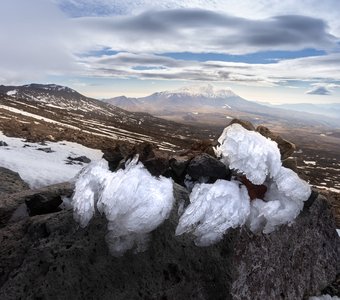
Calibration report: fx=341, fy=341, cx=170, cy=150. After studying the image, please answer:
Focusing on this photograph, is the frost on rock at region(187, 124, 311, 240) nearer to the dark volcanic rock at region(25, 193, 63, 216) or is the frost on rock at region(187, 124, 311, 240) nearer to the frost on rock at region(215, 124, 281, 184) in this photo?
the frost on rock at region(215, 124, 281, 184)

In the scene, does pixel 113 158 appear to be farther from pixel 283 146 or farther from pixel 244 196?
pixel 283 146

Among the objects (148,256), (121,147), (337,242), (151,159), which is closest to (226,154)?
(151,159)

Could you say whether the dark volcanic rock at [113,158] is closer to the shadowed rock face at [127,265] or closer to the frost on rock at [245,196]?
the shadowed rock face at [127,265]

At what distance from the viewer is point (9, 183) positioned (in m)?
14.2

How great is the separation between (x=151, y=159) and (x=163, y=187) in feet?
3.80

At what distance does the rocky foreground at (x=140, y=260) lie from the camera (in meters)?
7.79

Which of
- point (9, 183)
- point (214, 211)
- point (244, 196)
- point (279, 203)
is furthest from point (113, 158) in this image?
point (9, 183)

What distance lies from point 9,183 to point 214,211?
9.42 m

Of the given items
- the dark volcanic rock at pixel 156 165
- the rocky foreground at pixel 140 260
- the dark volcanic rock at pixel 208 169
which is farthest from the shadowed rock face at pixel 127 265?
the dark volcanic rock at pixel 208 169

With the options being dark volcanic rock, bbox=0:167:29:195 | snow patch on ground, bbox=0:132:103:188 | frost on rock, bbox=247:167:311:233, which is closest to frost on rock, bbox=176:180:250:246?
frost on rock, bbox=247:167:311:233

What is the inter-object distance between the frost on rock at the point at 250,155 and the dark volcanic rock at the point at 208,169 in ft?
0.92

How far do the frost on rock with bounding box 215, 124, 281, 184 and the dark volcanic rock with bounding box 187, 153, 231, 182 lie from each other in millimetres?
282

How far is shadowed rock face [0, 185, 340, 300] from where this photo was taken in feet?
25.4

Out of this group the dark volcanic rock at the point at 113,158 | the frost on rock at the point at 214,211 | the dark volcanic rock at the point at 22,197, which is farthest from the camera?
the dark volcanic rock at the point at 113,158
